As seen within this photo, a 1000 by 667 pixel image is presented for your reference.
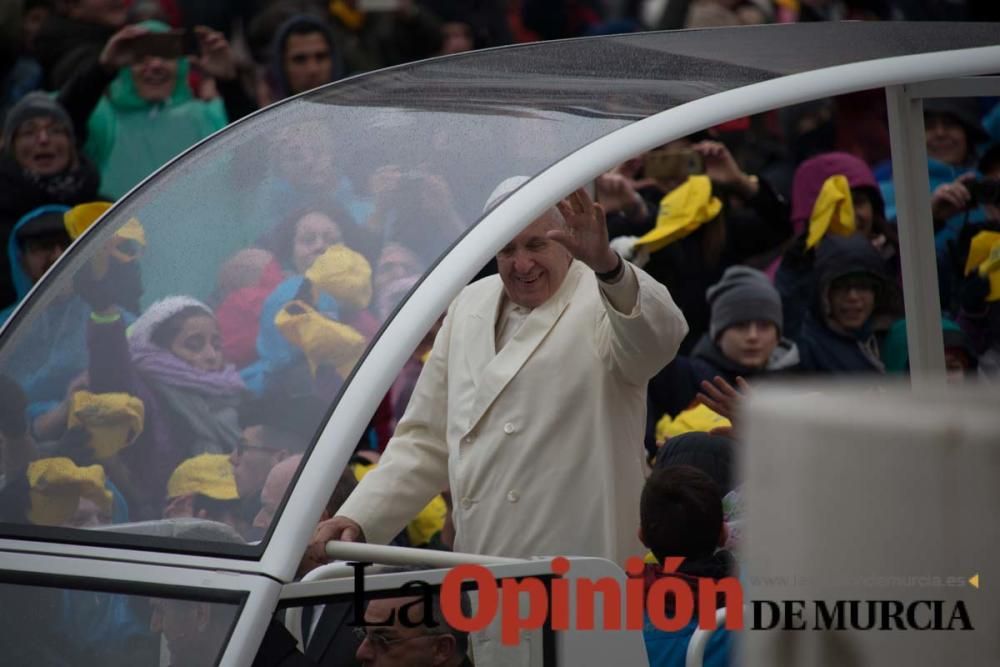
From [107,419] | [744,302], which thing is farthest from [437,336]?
[744,302]

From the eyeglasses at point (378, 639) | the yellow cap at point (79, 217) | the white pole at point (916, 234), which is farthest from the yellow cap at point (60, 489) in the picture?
the yellow cap at point (79, 217)

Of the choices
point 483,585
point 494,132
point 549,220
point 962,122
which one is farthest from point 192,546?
point 962,122

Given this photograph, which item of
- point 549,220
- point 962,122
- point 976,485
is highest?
point 962,122

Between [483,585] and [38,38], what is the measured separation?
16.8ft

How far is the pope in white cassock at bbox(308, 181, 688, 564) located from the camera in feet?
11.6

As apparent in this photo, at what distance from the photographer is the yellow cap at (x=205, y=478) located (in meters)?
2.69

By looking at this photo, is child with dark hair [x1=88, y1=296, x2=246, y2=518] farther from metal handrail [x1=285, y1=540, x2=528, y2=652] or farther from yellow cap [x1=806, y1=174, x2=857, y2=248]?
yellow cap [x1=806, y1=174, x2=857, y2=248]

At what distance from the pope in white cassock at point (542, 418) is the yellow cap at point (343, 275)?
671 mm

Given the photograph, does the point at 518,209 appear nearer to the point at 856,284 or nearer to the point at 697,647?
the point at 697,647

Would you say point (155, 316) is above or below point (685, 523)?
above

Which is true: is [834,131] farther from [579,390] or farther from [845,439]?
[845,439]

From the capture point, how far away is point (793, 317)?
5.92 meters

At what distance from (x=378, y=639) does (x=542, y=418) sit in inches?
38.6

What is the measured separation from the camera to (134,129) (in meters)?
6.38
